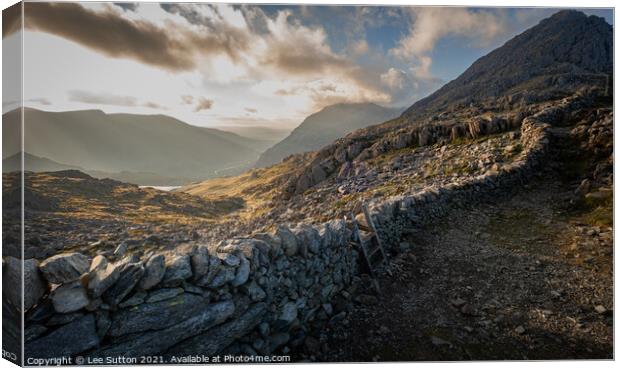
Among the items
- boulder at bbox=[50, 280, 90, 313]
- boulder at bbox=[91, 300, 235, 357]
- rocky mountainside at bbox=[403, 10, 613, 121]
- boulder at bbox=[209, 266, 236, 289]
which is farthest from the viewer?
rocky mountainside at bbox=[403, 10, 613, 121]

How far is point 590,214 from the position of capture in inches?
390

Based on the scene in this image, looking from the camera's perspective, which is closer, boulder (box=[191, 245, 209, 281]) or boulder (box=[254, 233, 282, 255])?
boulder (box=[191, 245, 209, 281])

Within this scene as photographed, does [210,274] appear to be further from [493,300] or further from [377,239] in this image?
[493,300]

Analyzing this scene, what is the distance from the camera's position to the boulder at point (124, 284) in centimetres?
430

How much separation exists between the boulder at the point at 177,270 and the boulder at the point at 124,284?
368mm

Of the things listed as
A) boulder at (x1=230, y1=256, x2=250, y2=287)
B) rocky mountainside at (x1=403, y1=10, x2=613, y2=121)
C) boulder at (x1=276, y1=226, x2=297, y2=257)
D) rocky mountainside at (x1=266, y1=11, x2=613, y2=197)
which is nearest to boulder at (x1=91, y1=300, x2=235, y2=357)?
boulder at (x1=230, y1=256, x2=250, y2=287)

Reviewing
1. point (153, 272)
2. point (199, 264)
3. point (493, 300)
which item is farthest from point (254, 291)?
point (493, 300)

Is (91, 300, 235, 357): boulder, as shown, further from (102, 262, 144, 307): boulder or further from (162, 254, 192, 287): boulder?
(102, 262, 144, 307): boulder

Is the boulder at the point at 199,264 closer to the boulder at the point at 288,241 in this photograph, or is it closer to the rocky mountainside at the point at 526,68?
the boulder at the point at 288,241

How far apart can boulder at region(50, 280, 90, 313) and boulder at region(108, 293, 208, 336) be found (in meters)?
0.48

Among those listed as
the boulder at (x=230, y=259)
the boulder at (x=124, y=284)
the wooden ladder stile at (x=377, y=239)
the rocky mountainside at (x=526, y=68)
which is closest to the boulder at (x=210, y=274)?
the boulder at (x=230, y=259)

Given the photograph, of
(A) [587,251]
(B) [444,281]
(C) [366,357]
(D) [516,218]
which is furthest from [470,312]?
(D) [516,218]

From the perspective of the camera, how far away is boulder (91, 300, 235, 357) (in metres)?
4.83

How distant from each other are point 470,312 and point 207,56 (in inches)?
336
